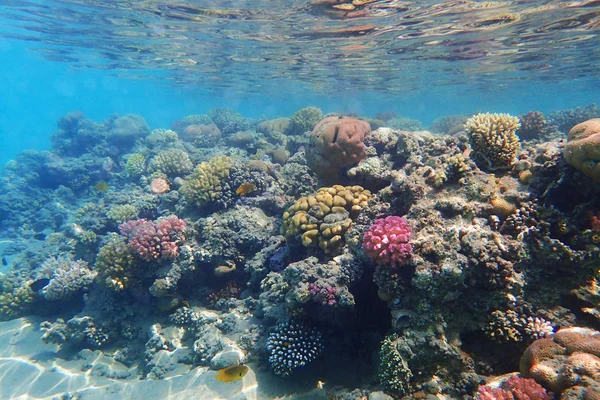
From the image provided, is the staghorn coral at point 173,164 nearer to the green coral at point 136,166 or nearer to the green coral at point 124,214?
the green coral at point 124,214

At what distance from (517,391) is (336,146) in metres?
5.14

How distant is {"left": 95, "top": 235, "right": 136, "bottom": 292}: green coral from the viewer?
766 centimetres

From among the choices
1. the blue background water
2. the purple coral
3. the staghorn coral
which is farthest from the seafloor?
the blue background water

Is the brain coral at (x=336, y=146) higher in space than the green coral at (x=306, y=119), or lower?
higher

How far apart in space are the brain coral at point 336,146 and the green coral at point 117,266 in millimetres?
5255

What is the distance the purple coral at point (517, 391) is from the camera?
3.27m

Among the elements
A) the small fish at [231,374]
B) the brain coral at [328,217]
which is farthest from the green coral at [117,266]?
the small fish at [231,374]

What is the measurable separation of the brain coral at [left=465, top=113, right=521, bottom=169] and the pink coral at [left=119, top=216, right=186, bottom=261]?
705cm

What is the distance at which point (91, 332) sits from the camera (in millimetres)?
7828

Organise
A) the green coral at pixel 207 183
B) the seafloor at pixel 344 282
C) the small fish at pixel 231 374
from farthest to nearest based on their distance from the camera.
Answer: the green coral at pixel 207 183
the small fish at pixel 231 374
the seafloor at pixel 344 282

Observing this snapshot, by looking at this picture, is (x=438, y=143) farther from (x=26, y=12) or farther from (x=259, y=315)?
(x=26, y=12)

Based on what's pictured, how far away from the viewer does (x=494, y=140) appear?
5.73 meters

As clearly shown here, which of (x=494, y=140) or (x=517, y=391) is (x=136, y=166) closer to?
(x=494, y=140)

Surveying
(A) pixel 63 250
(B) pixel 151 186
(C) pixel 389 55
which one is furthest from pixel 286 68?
(A) pixel 63 250
